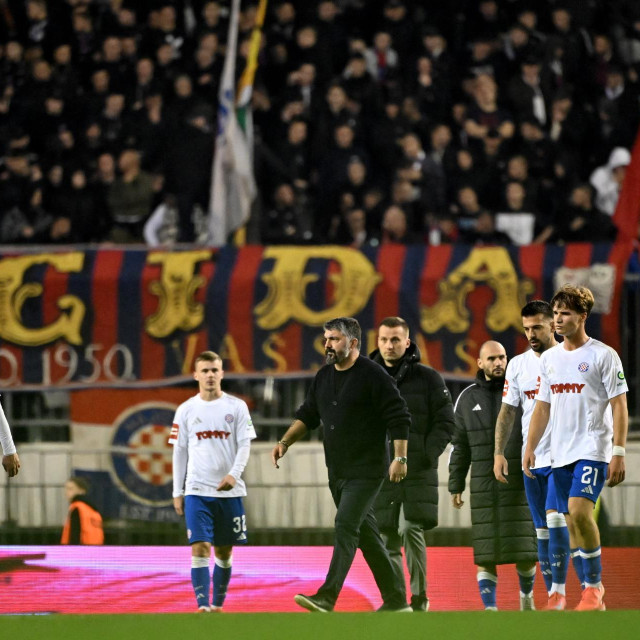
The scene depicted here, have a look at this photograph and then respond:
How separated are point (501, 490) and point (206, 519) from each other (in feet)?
6.39

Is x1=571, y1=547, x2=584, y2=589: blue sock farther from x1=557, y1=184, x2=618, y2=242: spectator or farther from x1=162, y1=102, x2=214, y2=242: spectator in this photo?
x1=162, y1=102, x2=214, y2=242: spectator

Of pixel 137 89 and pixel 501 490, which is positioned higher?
pixel 137 89

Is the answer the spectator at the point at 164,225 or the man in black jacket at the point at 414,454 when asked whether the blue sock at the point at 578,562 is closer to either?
the man in black jacket at the point at 414,454

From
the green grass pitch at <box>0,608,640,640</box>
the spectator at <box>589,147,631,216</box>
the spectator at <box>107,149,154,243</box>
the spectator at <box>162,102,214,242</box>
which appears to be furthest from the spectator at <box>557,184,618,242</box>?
the green grass pitch at <box>0,608,640,640</box>

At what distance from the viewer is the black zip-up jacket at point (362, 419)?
30.0ft

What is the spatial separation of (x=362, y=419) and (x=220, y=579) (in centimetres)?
165

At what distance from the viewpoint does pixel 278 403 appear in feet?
48.8

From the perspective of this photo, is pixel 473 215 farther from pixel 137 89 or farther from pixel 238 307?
pixel 137 89

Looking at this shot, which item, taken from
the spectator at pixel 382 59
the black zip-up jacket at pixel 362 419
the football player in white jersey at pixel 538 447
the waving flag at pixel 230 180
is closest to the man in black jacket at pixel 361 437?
the black zip-up jacket at pixel 362 419

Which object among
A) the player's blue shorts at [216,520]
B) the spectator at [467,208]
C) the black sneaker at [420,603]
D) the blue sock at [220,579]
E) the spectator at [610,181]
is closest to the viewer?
the black sneaker at [420,603]

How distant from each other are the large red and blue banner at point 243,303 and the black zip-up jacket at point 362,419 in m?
5.49

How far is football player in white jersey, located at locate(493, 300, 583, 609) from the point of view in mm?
9211

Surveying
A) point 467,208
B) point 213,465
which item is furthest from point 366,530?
point 467,208

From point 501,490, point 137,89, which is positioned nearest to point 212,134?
point 137,89
